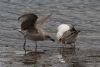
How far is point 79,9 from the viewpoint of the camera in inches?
701

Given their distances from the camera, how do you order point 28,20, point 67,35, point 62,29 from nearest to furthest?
point 28,20
point 67,35
point 62,29

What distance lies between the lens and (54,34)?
1400 cm

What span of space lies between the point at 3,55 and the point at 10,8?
6.59m

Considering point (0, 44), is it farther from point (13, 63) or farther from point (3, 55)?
point (13, 63)

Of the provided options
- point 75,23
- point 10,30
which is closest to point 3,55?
point 10,30

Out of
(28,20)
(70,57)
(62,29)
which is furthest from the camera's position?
(62,29)

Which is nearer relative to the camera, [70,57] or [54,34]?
[70,57]

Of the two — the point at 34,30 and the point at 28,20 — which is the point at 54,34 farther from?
the point at 28,20

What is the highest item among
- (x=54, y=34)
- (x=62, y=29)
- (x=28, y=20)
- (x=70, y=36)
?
(x=28, y=20)

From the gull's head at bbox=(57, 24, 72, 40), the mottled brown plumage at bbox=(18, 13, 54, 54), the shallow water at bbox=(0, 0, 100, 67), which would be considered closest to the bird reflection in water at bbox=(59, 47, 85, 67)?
the shallow water at bbox=(0, 0, 100, 67)

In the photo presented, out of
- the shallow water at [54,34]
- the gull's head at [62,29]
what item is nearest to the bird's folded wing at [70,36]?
the gull's head at [62,29]

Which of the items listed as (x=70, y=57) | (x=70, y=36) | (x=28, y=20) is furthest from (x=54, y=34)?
(x=70, y=57)

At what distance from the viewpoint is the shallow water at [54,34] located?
34.9ft

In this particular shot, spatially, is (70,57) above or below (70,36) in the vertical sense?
below
